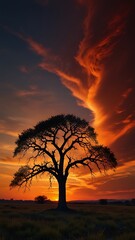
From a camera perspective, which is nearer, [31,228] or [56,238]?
[56,238]

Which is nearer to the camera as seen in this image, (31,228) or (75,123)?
(31,228)

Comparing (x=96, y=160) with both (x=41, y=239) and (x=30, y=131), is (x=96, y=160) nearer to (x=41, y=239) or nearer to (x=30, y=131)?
(x=30, y=131)

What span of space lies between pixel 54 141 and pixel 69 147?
2.12 metres

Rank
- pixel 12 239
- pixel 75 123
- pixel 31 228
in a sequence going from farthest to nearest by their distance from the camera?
1. pixel 75 123
2. pixel 31 228
3. pixel 12 239

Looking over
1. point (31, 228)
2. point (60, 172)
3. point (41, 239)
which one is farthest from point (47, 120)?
point (41, 239)

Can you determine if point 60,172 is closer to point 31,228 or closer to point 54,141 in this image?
point 54,141

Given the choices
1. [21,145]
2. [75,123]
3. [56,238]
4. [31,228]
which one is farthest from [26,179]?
[56,238]

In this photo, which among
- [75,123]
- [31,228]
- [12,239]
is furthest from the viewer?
[75,123]

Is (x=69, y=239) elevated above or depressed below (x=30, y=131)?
below

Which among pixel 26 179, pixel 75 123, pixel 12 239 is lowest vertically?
pixel 12 239

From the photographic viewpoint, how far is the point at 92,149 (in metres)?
43.0

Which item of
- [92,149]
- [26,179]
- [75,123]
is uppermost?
[75,123]

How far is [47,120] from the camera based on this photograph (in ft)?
140

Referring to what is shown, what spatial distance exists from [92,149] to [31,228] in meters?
24.6
